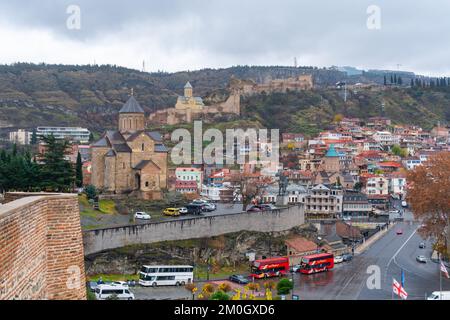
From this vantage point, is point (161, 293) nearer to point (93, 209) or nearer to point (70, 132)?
point (93, 209)

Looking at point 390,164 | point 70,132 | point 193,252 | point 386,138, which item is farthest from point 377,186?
point 70,132

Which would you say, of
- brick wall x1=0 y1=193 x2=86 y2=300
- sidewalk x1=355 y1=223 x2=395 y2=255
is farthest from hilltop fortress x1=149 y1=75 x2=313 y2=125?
brick wall x1=0 y1=193 x2=86 y2=300

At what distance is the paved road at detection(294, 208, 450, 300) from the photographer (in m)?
24.2

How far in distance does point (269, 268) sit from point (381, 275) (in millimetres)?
4702

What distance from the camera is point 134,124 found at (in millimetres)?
33562

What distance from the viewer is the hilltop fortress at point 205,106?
254 ft

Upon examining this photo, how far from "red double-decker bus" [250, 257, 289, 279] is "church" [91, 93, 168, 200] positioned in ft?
22.9

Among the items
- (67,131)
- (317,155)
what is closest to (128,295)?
(317,155)

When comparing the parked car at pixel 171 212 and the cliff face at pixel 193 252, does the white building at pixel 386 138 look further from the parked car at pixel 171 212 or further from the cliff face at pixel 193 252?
the parked car at pixel 171 212

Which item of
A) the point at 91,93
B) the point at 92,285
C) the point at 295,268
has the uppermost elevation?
the point at 91,93

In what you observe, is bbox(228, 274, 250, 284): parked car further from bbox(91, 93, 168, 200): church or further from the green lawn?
bbox(91, 93, 168, 200): church

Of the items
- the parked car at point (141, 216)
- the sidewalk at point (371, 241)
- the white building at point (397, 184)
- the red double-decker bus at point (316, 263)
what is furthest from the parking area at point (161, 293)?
the white building at point (397, 184)

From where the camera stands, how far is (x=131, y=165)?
3241 cm

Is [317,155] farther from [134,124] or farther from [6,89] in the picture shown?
[6,89]
